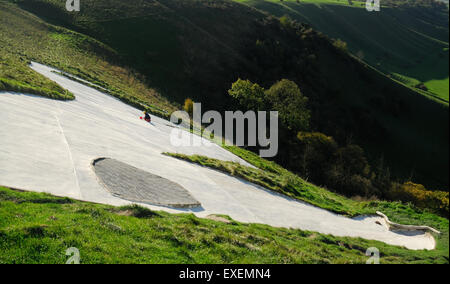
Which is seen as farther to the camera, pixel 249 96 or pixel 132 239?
pixel 249 96

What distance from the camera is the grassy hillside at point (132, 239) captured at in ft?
30.1

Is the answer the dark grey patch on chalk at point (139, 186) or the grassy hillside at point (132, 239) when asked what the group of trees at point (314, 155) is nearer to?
the dark grey patch on chalk at point (139, 186)

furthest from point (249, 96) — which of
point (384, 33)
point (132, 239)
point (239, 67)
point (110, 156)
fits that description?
point (384, 33)

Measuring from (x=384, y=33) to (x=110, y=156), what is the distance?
168 metres

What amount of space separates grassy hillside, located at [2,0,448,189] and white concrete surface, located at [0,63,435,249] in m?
Answer: 21.8

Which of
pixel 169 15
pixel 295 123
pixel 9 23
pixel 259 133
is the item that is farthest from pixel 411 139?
pixel 9 23

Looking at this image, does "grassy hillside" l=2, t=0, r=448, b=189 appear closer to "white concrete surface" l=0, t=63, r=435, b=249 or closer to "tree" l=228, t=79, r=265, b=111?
"tree" l=228, t=79, r=265, b=111

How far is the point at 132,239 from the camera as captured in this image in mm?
10969

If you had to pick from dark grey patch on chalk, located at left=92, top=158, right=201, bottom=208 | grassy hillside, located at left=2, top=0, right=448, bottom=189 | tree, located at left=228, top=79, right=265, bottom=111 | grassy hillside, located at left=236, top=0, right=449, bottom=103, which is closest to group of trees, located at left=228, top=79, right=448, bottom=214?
tree, located at left=228, top=79, right=265, bottom=111

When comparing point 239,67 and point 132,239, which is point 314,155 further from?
point 132,239

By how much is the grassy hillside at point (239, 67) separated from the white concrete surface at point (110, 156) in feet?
71.4

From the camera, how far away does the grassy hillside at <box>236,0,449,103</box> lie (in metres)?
118
